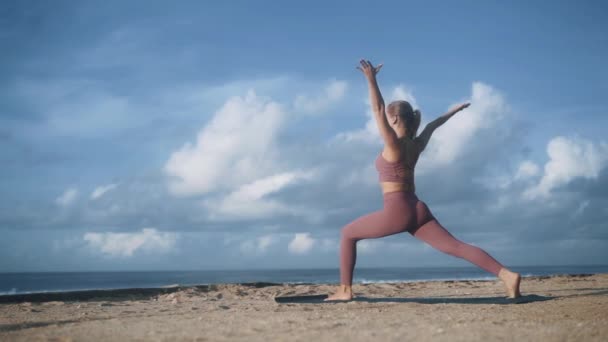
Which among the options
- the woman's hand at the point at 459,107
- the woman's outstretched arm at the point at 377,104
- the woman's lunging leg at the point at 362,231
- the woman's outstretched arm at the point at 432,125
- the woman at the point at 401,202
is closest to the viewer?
the woman's outstretched arm at the point at 377,104

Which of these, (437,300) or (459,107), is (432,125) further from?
(437,300)

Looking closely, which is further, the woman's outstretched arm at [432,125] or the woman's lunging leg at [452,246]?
the woman's outstretched arm at [432,125]

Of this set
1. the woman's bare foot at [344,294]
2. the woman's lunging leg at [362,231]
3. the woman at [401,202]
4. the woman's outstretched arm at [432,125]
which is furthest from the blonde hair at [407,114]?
the woman's bare foot at [344,294]

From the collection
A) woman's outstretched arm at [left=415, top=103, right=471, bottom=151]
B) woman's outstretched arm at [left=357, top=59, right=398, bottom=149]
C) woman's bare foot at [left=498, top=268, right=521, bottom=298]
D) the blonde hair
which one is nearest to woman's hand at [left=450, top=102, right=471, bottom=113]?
woman's outstretched arm at [left=415, top=103, right=471, bottom=151]

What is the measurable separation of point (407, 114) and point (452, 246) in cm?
142

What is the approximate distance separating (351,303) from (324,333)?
196 cm

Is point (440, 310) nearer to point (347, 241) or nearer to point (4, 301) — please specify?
point (347, 241)

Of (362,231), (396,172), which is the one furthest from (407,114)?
(362,231)

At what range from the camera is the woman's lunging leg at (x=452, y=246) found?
5.11 meters

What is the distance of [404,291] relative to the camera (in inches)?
332

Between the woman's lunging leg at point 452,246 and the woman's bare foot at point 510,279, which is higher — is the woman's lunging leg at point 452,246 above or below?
above

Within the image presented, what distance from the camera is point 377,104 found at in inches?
197

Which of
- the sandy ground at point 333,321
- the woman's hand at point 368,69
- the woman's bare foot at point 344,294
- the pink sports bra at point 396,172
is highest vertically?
the woman's hand at point 368,69

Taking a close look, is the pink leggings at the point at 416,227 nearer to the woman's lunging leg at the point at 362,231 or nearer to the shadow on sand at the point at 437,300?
the woman's lunging leg at the point at 362,231
